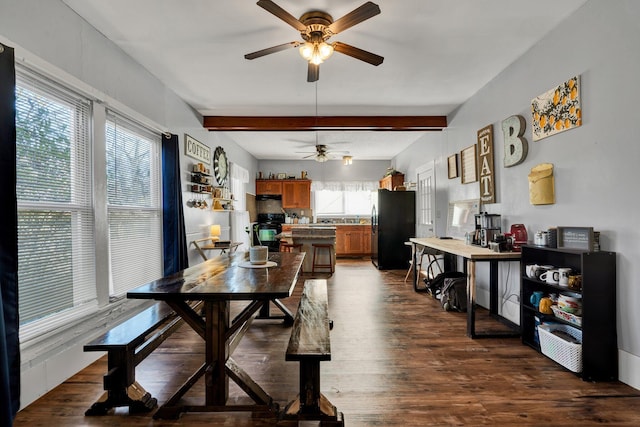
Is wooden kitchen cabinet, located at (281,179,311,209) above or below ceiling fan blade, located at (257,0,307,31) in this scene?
below

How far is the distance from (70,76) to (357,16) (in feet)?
6.63

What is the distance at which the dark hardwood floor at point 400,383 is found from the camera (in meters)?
1.71

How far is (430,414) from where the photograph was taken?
1.73 meters

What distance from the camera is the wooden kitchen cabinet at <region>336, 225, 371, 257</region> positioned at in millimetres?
7945

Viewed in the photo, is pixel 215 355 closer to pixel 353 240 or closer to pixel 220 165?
pixel 220 165

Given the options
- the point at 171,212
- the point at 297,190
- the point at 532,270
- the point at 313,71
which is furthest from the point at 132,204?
the point at 297,190

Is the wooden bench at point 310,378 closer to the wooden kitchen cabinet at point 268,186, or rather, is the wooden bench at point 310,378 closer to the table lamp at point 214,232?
the table lamp at point 214,232

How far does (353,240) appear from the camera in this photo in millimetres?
7949

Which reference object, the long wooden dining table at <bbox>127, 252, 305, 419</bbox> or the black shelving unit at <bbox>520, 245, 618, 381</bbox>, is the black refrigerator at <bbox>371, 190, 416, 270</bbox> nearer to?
the black shelving unit at <bbox>520, 245, 618, 381</bbox>

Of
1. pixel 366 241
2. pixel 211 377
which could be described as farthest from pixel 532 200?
pixel 366 241

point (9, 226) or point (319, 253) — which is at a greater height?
point (9, 226)

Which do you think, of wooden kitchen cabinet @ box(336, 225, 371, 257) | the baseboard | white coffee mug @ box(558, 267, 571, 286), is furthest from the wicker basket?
wooden kitchen cabinet @ box(336, 225, 371, 257)

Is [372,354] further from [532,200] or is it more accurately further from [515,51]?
[515,51]

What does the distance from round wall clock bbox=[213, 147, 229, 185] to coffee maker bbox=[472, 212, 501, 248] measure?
3.95m
